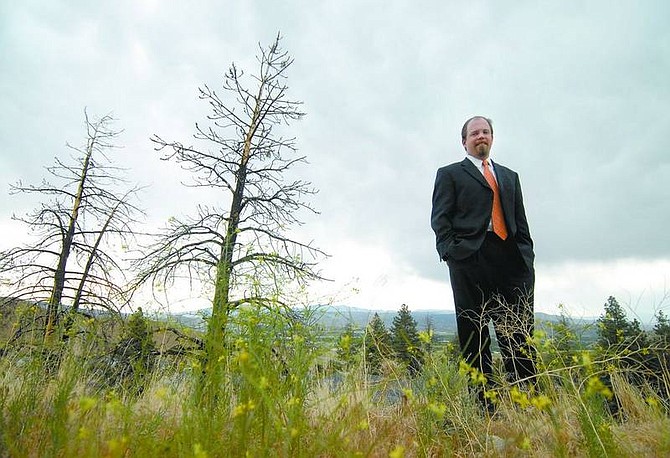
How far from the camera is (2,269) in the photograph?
739cm

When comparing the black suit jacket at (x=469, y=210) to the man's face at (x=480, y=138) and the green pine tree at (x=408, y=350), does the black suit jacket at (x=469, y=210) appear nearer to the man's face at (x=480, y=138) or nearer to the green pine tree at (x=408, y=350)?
the man's face at (x=480, y=138)

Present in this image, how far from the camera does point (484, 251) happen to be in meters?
3.03

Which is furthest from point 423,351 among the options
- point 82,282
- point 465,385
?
point 82,282

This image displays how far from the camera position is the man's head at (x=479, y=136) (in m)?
3.37

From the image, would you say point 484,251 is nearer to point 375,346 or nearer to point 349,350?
point 375,346

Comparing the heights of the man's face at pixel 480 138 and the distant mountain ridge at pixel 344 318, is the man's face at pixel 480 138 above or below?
above

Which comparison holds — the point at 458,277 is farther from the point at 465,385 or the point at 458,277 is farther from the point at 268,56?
the point at 268,56

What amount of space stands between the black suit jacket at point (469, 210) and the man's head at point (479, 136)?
0.38ft

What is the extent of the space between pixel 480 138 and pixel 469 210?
692mm

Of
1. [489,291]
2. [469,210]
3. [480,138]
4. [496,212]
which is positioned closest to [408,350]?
[489,291]

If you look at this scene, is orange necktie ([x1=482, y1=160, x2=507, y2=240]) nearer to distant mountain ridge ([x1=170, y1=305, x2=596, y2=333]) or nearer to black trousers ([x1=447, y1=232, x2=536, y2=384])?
black trousers ([x1=447, y1=232, x2=536, y2=384])

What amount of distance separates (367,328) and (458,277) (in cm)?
85

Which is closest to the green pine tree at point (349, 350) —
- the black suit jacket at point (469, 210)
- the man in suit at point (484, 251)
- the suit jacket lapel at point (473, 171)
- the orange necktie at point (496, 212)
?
the man in suit at point (484, 251)

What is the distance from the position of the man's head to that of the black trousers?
0.79 metres
